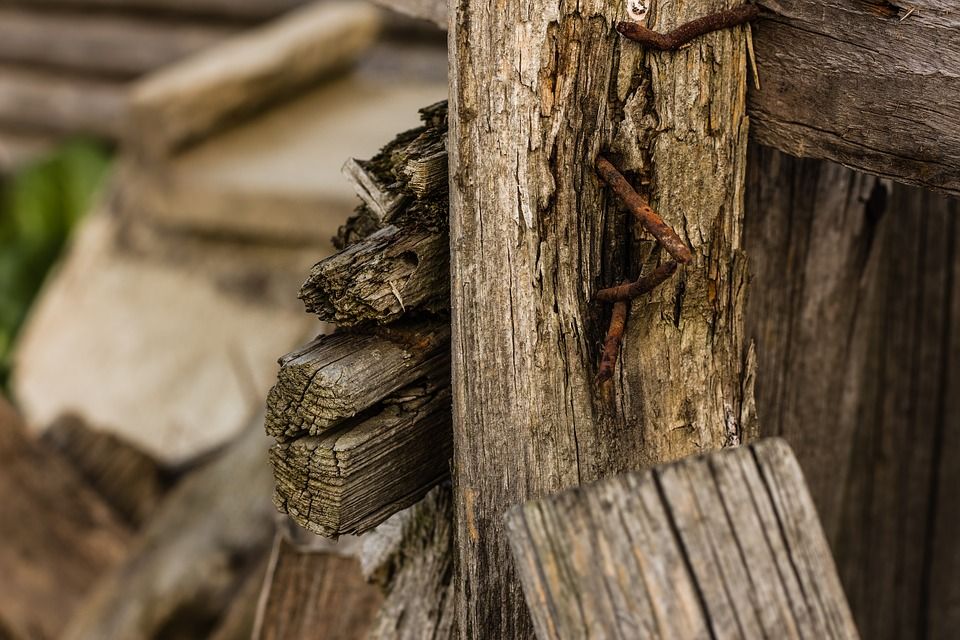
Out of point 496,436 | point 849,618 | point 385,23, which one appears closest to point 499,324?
point 496,436

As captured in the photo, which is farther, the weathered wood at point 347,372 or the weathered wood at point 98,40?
the weathered wood at point 98,40

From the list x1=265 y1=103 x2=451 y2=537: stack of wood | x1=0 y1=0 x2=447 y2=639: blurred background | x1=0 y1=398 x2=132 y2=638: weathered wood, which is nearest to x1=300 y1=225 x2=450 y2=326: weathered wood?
x1=265 y1=103 x2=451 y2=537: stack of wood

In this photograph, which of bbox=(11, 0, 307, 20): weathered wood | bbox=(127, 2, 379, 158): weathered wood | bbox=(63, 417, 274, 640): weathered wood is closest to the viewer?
bbox=(63, 417, 274, 640): weathered wood

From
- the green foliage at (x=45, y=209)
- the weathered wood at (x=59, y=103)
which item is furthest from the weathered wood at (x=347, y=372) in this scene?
the weathered wood at (x=59, y=103)

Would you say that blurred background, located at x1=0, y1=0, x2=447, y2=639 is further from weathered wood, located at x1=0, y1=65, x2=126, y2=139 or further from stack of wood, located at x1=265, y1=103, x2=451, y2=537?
stack of wood, located at x1=265, y1=103, x2=451, y2=537

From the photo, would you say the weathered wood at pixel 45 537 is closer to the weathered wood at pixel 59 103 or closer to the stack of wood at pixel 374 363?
the stack of wood at pixel 374 363

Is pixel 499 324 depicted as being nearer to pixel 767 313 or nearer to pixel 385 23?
pixel 767 313
